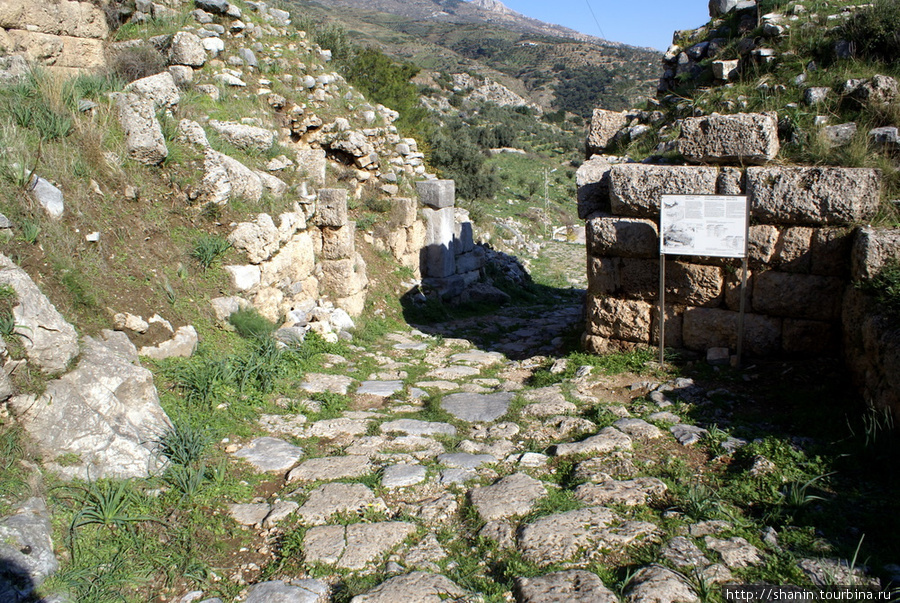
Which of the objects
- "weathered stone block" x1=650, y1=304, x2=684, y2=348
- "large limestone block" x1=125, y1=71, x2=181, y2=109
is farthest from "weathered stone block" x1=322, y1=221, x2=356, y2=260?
"weathered stone block" x1=650, y1=304, x2=684, y2=348

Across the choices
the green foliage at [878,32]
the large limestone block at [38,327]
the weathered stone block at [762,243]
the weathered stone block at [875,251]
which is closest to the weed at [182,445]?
the large limestone block at [38,327]

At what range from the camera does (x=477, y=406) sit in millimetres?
5418

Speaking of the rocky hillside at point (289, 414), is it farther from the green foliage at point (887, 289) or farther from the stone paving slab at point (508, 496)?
the green foliage at point (887, 289)

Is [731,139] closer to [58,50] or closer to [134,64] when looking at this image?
[134,64]

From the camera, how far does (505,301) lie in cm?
1176

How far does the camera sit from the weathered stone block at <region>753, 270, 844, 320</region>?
5.32 meters

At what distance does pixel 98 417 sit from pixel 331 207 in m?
4.91

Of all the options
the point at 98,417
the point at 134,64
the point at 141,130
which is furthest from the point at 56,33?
the point at 98,417

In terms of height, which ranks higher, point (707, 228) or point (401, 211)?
point (401, 211)

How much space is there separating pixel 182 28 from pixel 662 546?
31.4 feet

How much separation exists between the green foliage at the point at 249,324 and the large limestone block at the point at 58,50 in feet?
13.9

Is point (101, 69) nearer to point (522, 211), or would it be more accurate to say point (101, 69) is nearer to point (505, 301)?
point (505, 301)

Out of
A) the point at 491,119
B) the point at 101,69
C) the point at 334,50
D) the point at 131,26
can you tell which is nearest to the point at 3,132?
the point at 101,69

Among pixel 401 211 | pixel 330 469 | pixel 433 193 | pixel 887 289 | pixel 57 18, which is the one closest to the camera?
pixel 330 469
